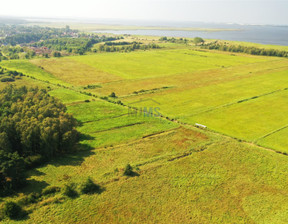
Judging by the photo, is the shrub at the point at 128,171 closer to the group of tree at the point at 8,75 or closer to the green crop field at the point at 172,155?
the green crop field at the point at 172,155

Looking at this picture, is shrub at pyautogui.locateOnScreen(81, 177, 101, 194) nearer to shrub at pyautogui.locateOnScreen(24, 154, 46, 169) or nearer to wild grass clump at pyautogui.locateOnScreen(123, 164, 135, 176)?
wild grass clump at pyautogui.locateOnScreen(123, 164, 135, 176)

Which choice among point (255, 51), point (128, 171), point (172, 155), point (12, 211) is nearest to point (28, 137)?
point (12, 211)

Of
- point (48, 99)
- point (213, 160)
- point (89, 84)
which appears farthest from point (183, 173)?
point (89, 84)

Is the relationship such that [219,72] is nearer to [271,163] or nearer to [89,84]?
[89,84]

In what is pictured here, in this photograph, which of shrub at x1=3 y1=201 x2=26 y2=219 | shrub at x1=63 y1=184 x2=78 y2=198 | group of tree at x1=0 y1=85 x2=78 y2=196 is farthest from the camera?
group of tree at x1=0 y1=85 x2=78 y2=196

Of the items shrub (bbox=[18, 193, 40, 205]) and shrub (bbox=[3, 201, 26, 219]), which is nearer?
shrub (bbox=[3, 201, 26, 219])

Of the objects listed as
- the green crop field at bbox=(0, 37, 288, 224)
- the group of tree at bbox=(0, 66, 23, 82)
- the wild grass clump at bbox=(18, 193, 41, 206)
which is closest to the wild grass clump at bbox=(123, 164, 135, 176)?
the green crop field at bbox=(0, 37, 288, 224)

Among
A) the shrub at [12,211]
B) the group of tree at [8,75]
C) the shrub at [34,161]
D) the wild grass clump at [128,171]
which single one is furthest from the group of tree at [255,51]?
the shrub at [12,211]
